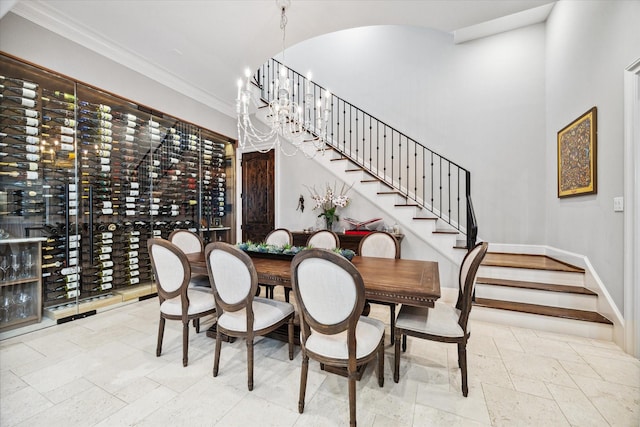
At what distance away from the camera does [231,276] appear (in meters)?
1.80

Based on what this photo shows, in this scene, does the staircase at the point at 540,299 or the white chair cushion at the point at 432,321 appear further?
the staircase at the point at 540,299

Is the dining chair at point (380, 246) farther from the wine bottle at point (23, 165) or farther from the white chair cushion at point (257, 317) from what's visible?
the wine bottle at point (23, 165)

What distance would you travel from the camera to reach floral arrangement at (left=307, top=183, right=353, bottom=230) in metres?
4.40

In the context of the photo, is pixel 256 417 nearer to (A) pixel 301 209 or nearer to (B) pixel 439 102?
(A) pixel 301 209

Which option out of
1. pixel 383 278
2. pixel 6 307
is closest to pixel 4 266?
pixel 6 307

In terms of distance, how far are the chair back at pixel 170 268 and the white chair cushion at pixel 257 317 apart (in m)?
0.40

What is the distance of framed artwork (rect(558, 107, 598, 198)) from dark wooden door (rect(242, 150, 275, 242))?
14.6 feet

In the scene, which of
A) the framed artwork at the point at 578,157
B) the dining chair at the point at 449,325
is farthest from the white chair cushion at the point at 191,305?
the framed artwork at the point at 578,157

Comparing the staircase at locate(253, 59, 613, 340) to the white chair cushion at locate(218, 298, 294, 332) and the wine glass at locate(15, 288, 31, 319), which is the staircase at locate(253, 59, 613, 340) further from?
the wine glass at locate(15, 288, 31, 319)

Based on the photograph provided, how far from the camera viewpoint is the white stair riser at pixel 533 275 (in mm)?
2951

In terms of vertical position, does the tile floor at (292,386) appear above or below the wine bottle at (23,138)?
below

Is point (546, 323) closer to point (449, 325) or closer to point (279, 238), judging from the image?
point (449, 325)

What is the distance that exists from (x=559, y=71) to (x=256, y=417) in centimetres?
519

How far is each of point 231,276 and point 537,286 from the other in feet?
10.7
